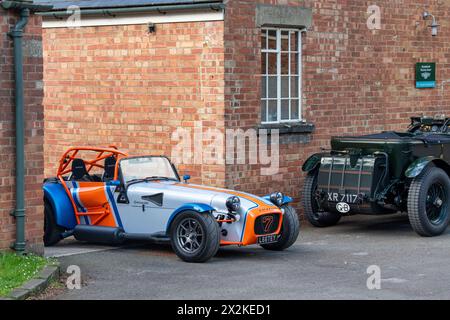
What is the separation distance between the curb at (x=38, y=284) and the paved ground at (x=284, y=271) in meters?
0.23

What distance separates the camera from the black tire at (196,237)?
11297mm

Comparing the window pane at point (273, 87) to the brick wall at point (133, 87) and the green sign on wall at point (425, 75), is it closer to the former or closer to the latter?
the brick wall at point (133, 87)

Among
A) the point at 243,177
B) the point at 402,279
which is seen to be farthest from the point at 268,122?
the point at 402,279

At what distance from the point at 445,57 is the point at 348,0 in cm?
352

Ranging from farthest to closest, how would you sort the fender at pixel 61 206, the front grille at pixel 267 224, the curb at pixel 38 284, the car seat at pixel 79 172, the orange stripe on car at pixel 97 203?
the car seat at pixel 79 172, the fender at pixel 61 206, the orange stripe on car at pixel 97 203, the front grille at pixel 267 224, the curb at pixel 38 284

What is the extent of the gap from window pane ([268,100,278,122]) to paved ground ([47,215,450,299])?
7.64ft

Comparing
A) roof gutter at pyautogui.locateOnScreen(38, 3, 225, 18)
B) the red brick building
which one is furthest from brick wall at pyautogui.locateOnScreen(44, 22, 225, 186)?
roof gutter at pyautogui.locateOnScreen(38, 3, 225, 18)

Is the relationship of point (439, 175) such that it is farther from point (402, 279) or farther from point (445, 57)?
point (445, 57)

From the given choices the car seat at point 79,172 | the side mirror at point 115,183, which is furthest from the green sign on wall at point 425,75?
the side mirror at point 115,183

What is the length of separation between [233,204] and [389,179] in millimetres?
3281

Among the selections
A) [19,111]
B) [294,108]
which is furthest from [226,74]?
[19,111]

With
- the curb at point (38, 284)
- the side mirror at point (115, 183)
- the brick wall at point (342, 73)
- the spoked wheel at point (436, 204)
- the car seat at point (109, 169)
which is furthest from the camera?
the brick wall at point (342, 73)

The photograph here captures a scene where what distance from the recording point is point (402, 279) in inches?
417

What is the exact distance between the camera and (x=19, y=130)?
35.9 ft
